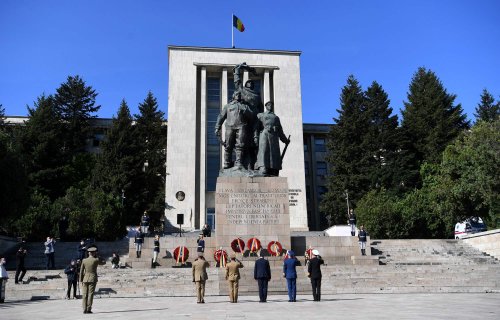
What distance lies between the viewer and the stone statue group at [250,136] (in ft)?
59.6

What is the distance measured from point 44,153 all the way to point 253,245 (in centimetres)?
2867

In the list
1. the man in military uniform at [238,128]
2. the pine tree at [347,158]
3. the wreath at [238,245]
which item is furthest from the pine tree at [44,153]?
the wreath at [238,245]

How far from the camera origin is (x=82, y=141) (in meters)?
45.0

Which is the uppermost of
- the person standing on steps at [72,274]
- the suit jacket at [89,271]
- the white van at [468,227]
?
the white van at [468,227]

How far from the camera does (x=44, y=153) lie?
129 ft

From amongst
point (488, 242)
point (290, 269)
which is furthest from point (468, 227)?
point (290, 269)

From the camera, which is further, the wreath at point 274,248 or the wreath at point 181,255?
the wreath at point 181,255

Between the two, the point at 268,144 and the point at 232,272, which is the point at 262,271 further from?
the point at 268,144

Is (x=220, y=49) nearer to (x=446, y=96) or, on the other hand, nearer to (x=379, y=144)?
(x=379, y=144)

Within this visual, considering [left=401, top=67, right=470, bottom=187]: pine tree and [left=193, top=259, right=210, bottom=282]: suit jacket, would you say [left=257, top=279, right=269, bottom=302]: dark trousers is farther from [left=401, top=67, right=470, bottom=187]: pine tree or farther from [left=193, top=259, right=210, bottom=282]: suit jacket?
[left=401, top=67, right=470, bottom=187]: pine tree

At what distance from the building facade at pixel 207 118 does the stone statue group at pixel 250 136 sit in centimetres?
2111

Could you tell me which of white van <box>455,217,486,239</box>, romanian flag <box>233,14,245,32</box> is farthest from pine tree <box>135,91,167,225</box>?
white van <box>455,217,486,239</box>

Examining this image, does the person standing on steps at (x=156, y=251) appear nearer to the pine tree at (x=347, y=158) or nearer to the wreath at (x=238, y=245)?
the wreath at (x=238, y=245)

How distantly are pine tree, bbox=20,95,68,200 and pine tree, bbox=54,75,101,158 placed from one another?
2.95 m
